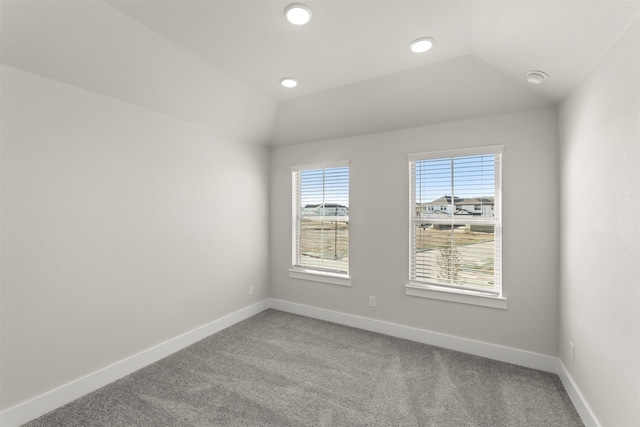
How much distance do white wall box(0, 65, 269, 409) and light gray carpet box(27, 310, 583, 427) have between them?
383 millimetres

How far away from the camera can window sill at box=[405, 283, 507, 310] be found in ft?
8.99

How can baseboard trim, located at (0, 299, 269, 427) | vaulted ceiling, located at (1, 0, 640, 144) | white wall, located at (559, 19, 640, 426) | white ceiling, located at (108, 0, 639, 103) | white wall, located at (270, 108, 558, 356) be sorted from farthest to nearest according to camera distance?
white wall, located at (270, 108, 558, 356) < baseboard trim, located at (0, 299, 269, 427) < vaulted ceiling, located at (1, 0, 640, 144) < white ceiling, located at (108, 0, 639, 103) < white wall, located at (559, 19, 640, 426)

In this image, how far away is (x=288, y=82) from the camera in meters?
2.80

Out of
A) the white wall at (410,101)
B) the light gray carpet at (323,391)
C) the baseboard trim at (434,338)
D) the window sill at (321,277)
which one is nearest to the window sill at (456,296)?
the baseboard trim at (434,338)

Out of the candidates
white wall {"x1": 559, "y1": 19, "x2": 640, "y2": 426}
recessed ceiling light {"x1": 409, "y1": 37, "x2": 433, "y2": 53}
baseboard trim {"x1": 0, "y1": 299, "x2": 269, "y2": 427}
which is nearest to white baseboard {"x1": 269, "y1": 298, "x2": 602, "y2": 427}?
white wall {"x1": 559, "y1": 19, "x2": 640, "y2": 426}

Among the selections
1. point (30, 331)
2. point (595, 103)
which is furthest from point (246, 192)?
point (595, 103)

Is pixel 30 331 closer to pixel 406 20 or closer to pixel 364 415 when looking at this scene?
pixel 364 415

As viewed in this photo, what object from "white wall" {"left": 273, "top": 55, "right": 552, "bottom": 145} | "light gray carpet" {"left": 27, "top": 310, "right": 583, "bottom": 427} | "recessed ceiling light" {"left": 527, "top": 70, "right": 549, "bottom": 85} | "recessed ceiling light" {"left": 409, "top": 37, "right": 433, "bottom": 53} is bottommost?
"light gray carpet" {"left": 27, "top": 310, "right": 583, "bottom": 427}

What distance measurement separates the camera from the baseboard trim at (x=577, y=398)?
1.80 metres

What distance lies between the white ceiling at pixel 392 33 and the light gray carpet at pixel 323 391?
2.39 metres

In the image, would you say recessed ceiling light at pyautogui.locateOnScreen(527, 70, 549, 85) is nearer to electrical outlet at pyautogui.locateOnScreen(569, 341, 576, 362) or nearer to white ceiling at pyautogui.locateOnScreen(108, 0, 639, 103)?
white ceiling at pyautogui.locateOnScreen(108, 0, 639, 103)

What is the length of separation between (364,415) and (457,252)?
5.97 feet

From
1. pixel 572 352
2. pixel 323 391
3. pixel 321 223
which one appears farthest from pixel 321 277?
pixel 572 352

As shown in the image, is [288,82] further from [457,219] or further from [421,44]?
[457,219]
